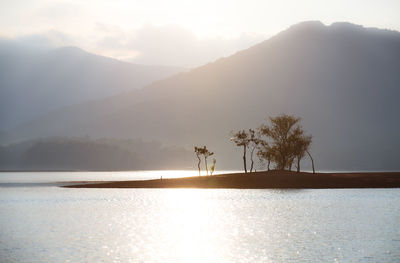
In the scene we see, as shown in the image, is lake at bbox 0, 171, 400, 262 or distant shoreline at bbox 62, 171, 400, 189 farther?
distant shoreline at bbox 62, 171, 400, 189

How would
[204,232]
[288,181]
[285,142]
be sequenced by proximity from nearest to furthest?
[204,232] → [288,181] → [285,142]

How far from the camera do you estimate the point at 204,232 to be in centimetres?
6719

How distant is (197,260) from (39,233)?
24.5m

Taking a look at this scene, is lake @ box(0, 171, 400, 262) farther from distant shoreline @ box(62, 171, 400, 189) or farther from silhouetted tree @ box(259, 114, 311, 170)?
silhouetted tree @ box(259, 114, 311, 170)

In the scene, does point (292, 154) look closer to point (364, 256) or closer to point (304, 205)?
point (304, 205)

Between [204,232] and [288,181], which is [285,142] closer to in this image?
[288,181]

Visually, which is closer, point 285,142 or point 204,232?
point 204,232

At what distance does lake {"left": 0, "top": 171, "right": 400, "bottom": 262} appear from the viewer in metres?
50.4

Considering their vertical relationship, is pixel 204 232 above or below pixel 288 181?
below

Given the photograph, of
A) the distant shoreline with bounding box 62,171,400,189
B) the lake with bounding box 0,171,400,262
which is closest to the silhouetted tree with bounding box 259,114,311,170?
the distant shoreline with bounding box 62,171,400,189

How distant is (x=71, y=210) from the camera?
97000mm

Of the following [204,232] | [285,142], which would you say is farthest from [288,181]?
[204,232]

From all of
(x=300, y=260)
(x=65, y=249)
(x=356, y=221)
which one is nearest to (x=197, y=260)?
(x=300, y=260)

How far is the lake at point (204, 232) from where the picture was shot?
5036 centimetres
